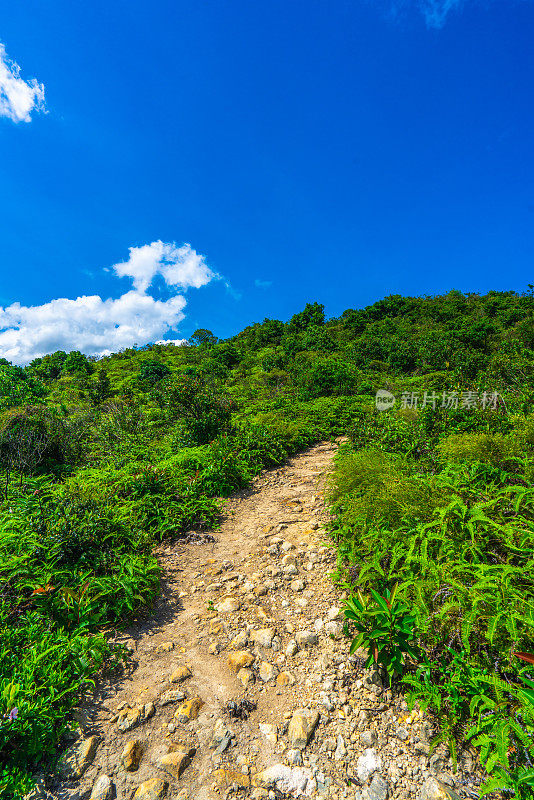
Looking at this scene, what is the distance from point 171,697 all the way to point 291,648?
3.28ft

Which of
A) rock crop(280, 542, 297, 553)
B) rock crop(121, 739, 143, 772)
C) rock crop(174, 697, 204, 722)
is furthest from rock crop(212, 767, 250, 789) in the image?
rock crop(280, 542, 297, 553)

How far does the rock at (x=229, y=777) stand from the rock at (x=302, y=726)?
344 mm

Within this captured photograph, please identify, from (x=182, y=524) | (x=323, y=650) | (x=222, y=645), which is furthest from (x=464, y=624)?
(x=182, y=524)

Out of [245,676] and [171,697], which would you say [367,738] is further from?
[171,697]

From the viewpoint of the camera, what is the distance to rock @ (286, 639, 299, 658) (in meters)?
2.86

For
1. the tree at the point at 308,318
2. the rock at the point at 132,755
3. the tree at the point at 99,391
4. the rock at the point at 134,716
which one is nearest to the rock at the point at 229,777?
the rock at the point at 132,755

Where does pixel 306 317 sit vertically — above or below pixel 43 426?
above

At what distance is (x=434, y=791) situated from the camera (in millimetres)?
1855

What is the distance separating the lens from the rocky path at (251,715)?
1.99m

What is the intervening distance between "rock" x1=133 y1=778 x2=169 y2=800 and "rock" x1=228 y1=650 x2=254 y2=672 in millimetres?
845

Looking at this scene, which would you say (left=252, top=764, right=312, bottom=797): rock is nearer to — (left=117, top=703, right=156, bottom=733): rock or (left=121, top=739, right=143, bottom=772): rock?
(left=121, top=739, right=143, bottom=772): rock

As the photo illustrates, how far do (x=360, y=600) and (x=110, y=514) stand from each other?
3.30m

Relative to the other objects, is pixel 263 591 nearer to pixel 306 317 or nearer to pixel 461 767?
pixel 461 767

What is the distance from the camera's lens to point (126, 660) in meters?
2.85
